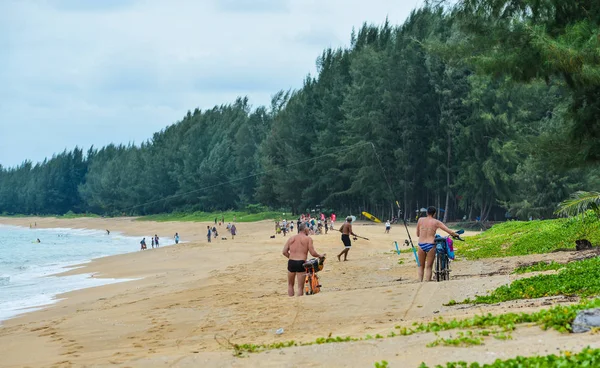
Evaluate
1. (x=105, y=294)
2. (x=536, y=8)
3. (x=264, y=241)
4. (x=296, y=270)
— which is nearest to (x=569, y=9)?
(x=536, y=8)

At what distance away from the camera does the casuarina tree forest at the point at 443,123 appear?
57.1 ft

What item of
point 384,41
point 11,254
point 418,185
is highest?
point 384,41

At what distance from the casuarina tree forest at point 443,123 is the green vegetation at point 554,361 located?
10.2m

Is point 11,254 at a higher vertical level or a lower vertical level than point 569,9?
lower

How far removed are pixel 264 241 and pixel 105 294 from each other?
995 inches

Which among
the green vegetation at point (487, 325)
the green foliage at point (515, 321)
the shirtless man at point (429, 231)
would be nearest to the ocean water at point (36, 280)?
the shirtless man at point (429, 231)

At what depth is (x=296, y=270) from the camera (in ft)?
48.2

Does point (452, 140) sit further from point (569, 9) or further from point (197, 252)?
point (569, 9)

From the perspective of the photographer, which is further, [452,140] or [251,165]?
[251,165]

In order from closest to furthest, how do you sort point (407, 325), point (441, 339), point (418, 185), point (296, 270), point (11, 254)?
point (441, 339) < point (407, 325) < point (296, 270) < point (11, 254) < point (418, 185)

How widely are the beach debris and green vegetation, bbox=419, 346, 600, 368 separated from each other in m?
0.92

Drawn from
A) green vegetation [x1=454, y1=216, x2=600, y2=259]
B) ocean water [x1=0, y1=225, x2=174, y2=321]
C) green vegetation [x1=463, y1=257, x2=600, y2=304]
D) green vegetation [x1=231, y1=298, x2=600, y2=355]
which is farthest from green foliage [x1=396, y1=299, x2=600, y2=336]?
ocean water [x1=0, y1=225, x2=174, y2=321]

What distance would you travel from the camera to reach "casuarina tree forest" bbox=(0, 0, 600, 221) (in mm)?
17391

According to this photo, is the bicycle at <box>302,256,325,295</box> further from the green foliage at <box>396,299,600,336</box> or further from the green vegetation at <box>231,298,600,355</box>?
the green foliage at <box>396,299,600,336</box>
